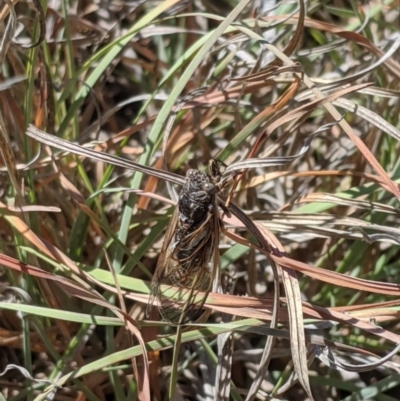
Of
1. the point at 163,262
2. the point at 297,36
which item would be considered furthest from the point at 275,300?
the point at 297,36

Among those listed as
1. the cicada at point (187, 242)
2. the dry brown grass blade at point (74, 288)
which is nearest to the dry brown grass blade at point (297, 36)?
the cicada at point (187, 242)

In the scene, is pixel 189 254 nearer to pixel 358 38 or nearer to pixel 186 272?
pixel 186 272

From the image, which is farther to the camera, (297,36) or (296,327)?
(297,36)

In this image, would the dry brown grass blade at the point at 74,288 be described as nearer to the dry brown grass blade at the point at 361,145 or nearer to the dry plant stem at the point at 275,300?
the dry plant stem at the point at 275,300

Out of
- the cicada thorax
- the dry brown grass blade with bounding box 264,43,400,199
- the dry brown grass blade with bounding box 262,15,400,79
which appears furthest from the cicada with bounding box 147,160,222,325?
the dry brown grass blade with bounding box 262,15,400,79

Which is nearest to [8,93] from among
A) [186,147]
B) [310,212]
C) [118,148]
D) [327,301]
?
[118,148]

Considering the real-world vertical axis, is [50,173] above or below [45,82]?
below

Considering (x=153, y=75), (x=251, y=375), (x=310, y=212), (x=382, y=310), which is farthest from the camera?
(x=153, y=75)

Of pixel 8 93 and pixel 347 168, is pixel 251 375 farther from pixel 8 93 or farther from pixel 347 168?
pixel 8 93

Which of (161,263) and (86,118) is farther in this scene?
(86,118)
